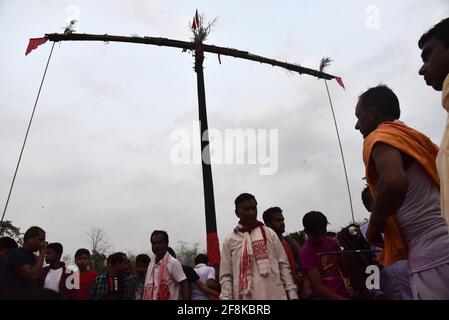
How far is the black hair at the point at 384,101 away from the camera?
2154 mm

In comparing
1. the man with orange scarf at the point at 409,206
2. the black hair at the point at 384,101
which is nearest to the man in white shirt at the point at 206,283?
the man with orange scarf at the point at 409,206

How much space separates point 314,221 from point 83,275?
12.4 ft

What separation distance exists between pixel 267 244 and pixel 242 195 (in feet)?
1.75

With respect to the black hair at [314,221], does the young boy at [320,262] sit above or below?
below

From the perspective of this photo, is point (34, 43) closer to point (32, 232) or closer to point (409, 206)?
point (32, 232)

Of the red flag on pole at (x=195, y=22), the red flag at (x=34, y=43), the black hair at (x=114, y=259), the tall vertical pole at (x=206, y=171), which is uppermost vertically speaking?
the red flag on pole at (x=195, y=22)

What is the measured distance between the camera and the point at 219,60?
908 centimetres

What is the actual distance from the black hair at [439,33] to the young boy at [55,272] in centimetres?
507

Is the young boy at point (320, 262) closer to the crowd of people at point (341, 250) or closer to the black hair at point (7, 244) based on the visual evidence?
the crowd of people at point (341, 250)

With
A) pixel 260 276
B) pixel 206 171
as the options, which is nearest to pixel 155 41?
pixel 206 171

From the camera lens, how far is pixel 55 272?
17.1ft

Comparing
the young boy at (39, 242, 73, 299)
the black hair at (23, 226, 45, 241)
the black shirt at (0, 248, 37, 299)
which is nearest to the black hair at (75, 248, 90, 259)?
the young boy at (39, 242, 73, 299)
